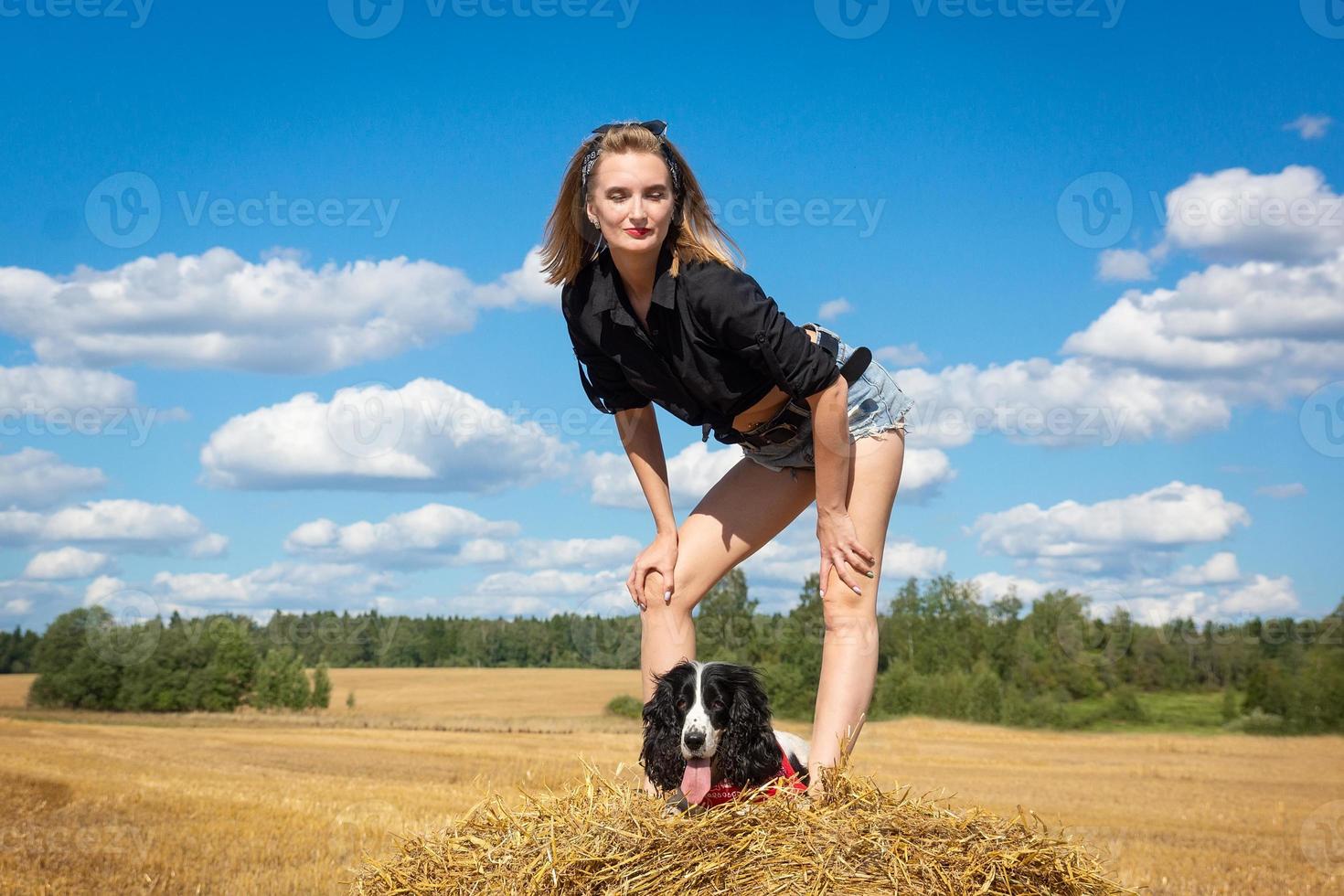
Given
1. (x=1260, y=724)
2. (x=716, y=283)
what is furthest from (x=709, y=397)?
(x=1260, y=724)

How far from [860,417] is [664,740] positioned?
1.30 m

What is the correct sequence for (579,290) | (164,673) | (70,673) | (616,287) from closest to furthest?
1. (616,287)
2. (579,290)
3. (70,673)
4. (164,673)

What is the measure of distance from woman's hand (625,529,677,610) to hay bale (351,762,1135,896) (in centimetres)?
74

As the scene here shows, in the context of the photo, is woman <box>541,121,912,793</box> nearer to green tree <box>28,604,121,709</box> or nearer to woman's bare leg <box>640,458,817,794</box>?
woman's bare leg <box>640,458,817,794</box>

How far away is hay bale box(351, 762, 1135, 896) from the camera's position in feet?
10.2

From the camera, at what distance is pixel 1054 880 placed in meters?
3.38

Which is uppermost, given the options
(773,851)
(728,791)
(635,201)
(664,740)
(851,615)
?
(635,201)

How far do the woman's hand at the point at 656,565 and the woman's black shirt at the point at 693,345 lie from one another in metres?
0.41

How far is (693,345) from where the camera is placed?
3656mm

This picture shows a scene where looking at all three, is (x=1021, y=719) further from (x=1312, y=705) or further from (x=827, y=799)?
(x=827, y=799)

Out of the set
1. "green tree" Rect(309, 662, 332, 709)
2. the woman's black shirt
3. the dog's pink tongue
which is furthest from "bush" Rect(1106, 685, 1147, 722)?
the woman's black shirt

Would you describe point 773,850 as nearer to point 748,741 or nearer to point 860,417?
point 748,741

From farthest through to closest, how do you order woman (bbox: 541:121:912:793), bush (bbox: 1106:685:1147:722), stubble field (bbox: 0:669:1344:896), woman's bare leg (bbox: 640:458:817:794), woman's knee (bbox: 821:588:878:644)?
bush (bbox: 1106:685:1147:722) → stubble field (bbox: 0:669:1344:896) → woman's bare leg (bbox: 640:458:817:794) → woman's knee (bbox: 821:588:878:644) → woman (bbox: 541:121:912:793)

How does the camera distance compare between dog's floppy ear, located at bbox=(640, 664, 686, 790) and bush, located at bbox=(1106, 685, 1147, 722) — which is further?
bush, located at bbox=(1106, 685, 1147, 722)
